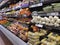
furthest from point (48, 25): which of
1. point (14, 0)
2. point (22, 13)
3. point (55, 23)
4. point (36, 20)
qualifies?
point (14, 0)

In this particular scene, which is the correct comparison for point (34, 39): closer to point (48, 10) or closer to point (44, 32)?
point (44, 32)

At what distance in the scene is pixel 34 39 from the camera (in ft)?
8.32

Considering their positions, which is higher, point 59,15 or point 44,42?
point 59,15

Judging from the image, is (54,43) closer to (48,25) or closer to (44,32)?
(48,25)

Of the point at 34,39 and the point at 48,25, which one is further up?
the point at 48,25

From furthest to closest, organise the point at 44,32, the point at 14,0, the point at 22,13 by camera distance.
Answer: the point at 14,0
the point at 22,13
the point at 44,32

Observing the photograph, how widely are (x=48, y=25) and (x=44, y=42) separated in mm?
260

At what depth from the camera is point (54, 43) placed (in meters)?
1.96

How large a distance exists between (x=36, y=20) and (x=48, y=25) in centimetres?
45


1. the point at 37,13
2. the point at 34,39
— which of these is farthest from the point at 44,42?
the point at 37,13

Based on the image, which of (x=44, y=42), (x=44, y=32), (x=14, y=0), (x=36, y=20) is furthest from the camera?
(x=14, y=0)

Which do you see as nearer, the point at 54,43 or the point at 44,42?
the point at 54,43

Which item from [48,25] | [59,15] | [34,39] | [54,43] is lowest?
[34,39]

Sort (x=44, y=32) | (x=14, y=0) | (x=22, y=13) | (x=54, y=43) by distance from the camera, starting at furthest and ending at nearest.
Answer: (x=14, y=0) → (x=22, y=13) → (x=44, y=32) → (x=54, y=43)
